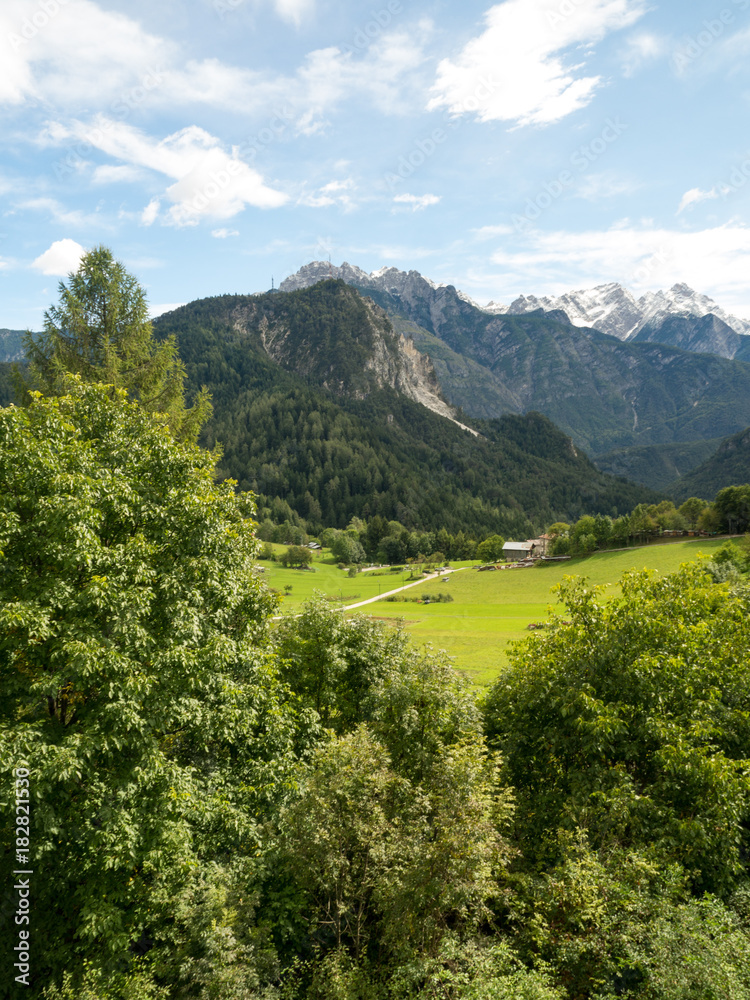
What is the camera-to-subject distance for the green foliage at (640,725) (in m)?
17.0

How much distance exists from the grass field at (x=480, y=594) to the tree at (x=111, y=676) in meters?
23.3

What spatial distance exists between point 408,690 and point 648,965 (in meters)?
11.7

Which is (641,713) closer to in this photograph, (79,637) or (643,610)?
(643,610)

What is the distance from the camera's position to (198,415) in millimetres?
34062

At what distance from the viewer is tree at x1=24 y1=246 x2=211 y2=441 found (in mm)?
31453

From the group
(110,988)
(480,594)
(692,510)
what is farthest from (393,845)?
(692,510)

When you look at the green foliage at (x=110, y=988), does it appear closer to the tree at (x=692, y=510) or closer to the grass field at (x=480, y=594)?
the grass field at (x=480, y=594)

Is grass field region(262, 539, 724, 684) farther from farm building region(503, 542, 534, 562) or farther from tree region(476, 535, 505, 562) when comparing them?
farm building region(503, 542, 534, 562)

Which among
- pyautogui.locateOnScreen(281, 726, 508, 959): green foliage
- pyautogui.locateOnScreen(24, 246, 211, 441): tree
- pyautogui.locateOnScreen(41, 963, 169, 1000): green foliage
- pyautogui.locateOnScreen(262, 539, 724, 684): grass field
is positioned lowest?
pyautogui.locateOnScreen(262, 539, 724, 684): grass field

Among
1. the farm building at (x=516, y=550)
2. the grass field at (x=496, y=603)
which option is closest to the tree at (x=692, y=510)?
the grass field at (x=496, y=603)

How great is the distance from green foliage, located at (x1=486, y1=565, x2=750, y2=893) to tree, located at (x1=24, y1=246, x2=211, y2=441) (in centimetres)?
2556

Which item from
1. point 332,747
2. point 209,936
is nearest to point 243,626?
point 332,747

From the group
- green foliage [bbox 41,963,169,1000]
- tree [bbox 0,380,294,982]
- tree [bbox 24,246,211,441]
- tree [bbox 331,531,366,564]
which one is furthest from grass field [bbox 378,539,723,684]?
tree [bbox 331,531,366,564]

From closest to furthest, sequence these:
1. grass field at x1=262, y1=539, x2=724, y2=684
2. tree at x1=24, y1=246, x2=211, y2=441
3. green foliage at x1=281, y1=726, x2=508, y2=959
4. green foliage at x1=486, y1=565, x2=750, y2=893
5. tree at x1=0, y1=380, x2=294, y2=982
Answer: green foliage at x1=281, y1=726, x2=508, y2=959
tree at x1=0, y1=380, x2=294, y2=982
green foliage at x1=486, y1=565, x2=750, y2=893
tree at x1=24, y1=246, x2=211, y2=441
grass field at x1=262, y1=539, x2=724, y2=684
